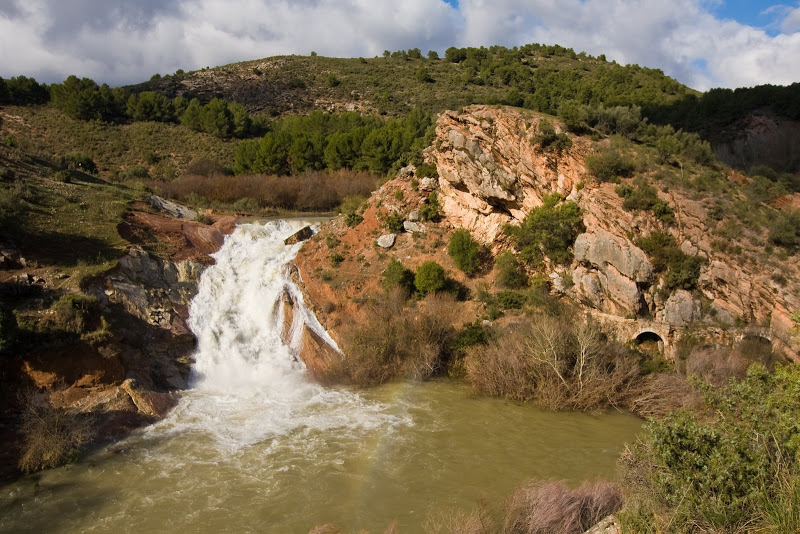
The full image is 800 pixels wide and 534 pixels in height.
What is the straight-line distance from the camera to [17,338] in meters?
15.1

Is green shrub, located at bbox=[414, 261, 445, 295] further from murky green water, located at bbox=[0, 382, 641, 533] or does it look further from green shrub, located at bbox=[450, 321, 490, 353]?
murky green water, located at bbox=[0, 382, 641, 533]

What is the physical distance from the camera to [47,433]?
1327cm

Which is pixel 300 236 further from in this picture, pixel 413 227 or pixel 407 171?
pixel 407 171

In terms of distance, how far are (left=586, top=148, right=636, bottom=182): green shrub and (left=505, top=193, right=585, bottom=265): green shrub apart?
204cm

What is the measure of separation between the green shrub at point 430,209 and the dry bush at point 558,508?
19.3 meters

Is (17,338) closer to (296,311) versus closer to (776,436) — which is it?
(296,311)

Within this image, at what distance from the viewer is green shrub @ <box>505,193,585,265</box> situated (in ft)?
77.4

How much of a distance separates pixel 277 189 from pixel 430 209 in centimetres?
1501

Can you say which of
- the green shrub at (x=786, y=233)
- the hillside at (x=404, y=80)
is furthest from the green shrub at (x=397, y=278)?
the hillside at (x=404, y=80)

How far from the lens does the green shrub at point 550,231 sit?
23.6m

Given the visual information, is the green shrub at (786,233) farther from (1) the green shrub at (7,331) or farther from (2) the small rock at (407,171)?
(1) the green shrub at (7,331)

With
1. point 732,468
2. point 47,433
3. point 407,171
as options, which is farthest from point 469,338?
point 47,433

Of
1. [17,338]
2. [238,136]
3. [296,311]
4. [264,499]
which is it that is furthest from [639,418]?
[238,136]

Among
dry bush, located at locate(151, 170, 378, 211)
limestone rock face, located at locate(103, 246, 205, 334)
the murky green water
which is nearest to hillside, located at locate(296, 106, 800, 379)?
limestone rock face, located at locate(103, 246, 205, 334)
